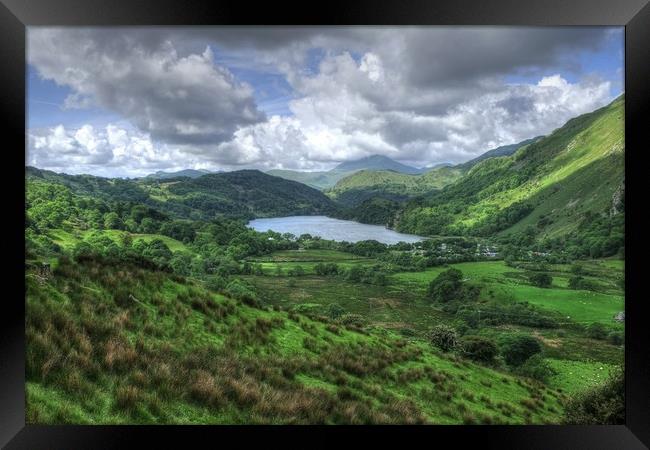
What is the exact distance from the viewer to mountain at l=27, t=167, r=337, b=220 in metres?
31.4

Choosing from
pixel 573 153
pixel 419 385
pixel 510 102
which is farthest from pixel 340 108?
pixel 573 153

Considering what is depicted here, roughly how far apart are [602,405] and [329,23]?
5.21 m

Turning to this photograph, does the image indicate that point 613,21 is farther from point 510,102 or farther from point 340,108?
point 510,102

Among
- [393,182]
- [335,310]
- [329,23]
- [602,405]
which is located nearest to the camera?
[329,23]

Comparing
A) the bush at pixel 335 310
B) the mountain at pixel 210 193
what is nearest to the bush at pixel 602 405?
the bush at pixel 335 310

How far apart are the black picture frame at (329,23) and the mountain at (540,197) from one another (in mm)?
37981

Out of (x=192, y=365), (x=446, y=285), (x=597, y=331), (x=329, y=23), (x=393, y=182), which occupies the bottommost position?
(x=597, y=331)

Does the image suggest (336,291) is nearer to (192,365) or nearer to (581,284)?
(581,284)

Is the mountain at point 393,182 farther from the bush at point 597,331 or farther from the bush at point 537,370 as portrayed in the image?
the bush at point 537,370

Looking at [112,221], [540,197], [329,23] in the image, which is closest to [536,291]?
[540,197]

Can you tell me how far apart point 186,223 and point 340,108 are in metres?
19.7

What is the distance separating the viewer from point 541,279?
108 ft

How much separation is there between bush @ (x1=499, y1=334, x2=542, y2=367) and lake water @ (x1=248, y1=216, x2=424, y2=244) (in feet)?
53.4

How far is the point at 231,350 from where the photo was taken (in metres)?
4.25
